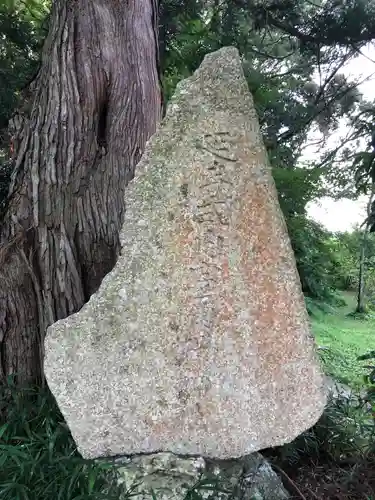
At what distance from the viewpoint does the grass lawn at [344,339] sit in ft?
18.4

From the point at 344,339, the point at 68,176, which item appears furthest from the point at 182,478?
the point at 344,339

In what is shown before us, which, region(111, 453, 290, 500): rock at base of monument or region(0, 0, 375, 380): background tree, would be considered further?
region(0, 0, 375, 380): background tree

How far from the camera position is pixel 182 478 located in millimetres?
2041

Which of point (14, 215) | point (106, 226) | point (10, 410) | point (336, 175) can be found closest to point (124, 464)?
point (10, 410)

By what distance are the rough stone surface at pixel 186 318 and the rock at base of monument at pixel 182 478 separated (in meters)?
0.05

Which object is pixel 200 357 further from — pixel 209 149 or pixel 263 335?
pixel 209 149

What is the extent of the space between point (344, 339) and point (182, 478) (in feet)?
18.5

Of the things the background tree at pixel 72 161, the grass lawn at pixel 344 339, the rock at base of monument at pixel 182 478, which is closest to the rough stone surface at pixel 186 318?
the rock at base of monument at pixel 182 478

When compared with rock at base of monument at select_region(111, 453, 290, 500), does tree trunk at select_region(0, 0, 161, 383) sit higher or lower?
higher

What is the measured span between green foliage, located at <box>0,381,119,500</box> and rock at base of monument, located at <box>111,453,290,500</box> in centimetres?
9

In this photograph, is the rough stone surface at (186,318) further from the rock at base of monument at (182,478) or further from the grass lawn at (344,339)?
the grass lawn at (344,339)

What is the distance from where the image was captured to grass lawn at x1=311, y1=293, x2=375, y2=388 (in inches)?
221

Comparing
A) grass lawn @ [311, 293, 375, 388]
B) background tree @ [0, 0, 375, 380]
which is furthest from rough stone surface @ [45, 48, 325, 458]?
grass lawn @ [311, 293, 375, 388]

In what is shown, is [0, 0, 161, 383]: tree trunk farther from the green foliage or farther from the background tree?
the green foliage
